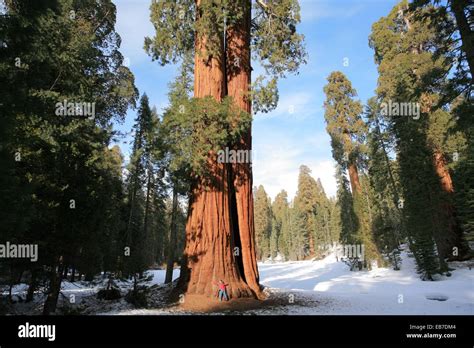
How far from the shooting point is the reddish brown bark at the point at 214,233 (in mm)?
9766

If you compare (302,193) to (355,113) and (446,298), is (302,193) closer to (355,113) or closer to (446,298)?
(355,113)

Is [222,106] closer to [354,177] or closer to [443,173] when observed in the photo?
[443,173]

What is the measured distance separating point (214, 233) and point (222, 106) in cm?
403

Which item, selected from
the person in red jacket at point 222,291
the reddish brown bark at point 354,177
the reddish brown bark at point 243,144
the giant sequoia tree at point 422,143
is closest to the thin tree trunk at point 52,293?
the person in red jacket at point 222,291

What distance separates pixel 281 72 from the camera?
12.3m

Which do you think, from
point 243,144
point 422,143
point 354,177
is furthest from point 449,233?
point 243,144

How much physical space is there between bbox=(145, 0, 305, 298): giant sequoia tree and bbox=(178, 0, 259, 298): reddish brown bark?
3 cm

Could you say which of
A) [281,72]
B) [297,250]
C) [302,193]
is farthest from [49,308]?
[297,250]

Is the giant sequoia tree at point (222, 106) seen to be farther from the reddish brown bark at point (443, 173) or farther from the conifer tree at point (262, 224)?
the conifer tree at point (262, 224)

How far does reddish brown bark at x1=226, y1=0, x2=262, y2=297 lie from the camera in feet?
36.6

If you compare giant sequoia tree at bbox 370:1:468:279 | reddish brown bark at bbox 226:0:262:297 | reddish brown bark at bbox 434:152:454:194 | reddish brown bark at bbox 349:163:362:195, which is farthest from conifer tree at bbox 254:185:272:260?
reddish brown bark at bbox 226:0:262:297

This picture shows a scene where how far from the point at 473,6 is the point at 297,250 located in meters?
66.0

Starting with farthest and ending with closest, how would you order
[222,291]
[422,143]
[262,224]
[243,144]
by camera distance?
[262,224] < [422,143] < [243,144] < [222,291]

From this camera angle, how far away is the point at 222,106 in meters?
9.45
